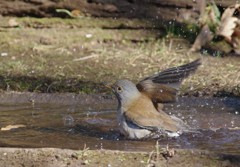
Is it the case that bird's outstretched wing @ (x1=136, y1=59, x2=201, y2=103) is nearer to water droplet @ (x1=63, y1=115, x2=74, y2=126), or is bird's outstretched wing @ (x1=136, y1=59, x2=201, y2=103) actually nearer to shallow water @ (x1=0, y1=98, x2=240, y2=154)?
shallow water @ (x1=0, y1=98, x2=240, y2=154)

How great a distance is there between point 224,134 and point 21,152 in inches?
87.3

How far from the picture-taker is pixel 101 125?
314 inches

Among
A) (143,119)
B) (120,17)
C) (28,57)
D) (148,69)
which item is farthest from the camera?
(120,17)

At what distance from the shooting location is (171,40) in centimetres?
1161

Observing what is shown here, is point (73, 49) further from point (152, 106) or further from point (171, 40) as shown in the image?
point (152, 106)

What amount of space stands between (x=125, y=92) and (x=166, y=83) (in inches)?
16.6

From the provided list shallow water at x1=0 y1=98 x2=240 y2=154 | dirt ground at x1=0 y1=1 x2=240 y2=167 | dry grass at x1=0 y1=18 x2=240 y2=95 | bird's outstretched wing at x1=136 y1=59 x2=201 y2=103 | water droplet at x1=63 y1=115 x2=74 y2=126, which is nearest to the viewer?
shallow water at x1=0 y1=98 x2=240 y2=154

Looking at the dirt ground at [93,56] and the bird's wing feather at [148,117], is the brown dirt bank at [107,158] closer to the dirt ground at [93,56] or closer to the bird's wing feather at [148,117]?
the bird's wing feather at [148,117]

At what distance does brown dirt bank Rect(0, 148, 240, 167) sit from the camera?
5758 mm

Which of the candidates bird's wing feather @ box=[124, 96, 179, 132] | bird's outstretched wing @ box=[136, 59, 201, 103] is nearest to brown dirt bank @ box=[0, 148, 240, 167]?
bird's wing feather @ box=[124, 96, 179, 132]

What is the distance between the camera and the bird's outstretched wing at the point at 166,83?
736 centimetres

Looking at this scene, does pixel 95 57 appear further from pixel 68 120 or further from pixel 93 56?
pixel 68 120

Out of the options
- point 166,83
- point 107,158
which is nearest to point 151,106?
point 166,83

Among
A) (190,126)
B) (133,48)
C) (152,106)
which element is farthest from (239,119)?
(133,48)
